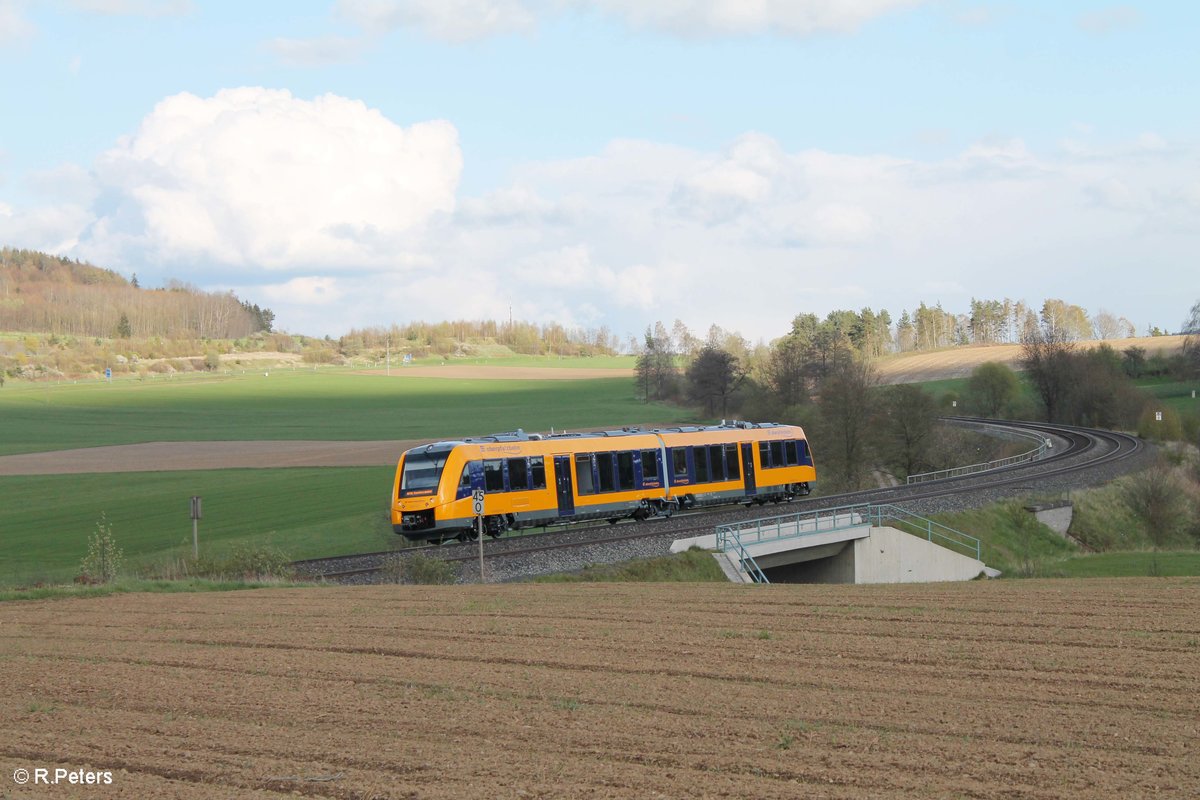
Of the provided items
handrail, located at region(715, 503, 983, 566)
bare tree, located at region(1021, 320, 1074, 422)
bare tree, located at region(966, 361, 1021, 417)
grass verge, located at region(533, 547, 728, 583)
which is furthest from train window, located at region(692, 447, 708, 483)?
bare tree, located at region(966, 361, 1021, 417)

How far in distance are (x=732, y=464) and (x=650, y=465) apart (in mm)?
4399

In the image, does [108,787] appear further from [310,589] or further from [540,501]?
[540,501]

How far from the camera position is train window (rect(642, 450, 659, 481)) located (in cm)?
3497

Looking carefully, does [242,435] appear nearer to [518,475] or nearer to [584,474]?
[584,474]

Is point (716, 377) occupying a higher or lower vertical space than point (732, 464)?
higher

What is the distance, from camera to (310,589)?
2188 cm

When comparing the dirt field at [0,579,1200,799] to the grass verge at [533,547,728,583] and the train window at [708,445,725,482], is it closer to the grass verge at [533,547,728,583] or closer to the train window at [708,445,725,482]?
the grass verge at [533,547,728,583]

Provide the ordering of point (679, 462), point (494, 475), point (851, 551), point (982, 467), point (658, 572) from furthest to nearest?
point (982, 467), point (679, 462), point (851, 551), point (494, 475), point (658, 572)

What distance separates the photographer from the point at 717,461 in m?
→ 37.9

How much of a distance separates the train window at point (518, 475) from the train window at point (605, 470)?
273cm

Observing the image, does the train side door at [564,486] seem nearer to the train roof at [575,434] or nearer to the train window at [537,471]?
the train window at [537,471]

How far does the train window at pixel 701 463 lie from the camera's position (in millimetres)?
36969

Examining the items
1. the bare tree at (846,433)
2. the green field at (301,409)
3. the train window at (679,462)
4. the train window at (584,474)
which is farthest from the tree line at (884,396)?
the train window at (584,474)

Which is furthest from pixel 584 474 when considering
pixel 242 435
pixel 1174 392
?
pixel 1174 392
